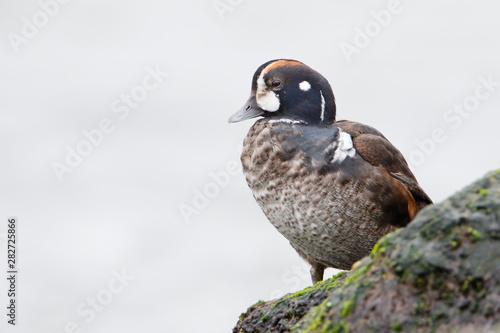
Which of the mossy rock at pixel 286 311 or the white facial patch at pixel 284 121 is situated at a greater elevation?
the white facial patch at pixel 284 121

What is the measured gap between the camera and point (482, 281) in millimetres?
2355

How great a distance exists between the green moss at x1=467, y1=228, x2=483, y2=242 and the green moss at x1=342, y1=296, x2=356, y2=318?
500mm

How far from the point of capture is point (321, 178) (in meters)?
5.41

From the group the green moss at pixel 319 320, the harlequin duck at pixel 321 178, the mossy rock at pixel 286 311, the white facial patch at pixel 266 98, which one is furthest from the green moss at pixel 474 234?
the white facial patch at pixel 266 98

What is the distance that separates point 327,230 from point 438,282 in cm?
297

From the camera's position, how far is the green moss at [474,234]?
7.95ft

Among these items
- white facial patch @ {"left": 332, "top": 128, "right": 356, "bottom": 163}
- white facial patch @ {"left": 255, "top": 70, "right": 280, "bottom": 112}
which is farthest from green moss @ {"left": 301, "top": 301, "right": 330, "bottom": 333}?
white facial patch @ {"left": 255, "top": 70, "right": 280, "bottom": 112}

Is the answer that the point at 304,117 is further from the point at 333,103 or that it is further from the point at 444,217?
the point at 444,217

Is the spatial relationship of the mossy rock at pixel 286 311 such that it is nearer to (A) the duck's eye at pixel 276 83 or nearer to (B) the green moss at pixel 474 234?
(B) the green moss at pixel 474 234

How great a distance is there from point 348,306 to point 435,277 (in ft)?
1.17

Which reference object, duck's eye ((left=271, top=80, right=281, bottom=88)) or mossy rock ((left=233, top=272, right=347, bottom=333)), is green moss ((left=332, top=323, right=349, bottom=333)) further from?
duck's eye ((left=271, top=80, right=281, bottom=88))

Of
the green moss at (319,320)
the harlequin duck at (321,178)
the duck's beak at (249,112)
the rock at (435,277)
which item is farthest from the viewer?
the duck's beak at (249,112)

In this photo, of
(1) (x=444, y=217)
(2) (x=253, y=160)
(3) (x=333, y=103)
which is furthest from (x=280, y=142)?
(1) (x=444, y=217)

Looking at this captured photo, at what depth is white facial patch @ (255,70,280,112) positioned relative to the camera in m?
6.15
